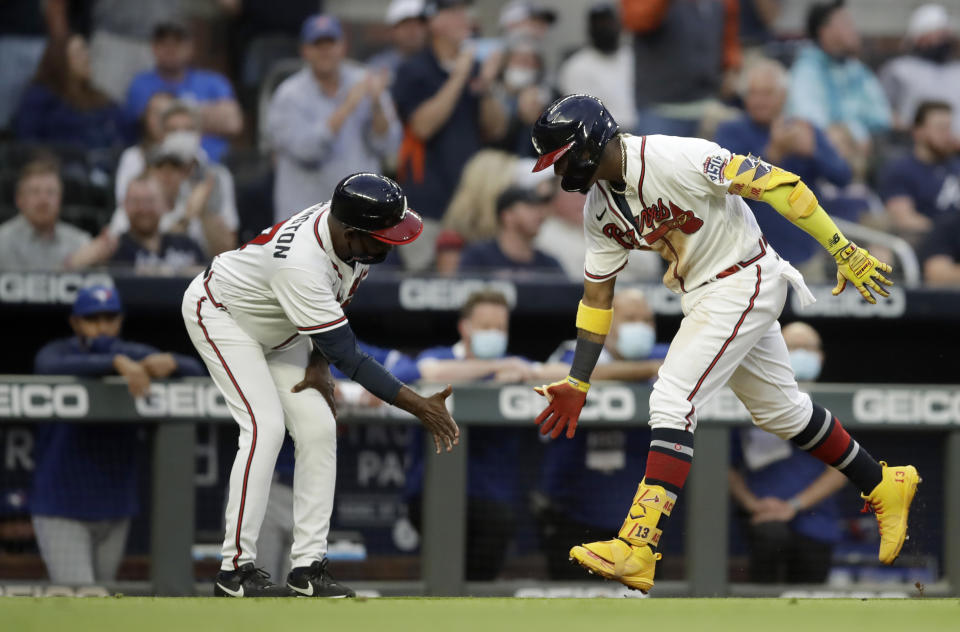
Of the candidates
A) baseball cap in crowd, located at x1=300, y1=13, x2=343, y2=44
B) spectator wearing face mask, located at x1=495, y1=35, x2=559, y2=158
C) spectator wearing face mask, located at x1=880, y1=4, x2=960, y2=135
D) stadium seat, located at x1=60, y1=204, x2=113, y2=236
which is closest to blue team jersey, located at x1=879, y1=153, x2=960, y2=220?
spectator wearing face mask, located at x1=880, y1=4, x2=960, y2=135

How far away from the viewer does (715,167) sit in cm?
448

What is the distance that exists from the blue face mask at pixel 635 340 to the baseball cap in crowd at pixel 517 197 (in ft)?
4.00

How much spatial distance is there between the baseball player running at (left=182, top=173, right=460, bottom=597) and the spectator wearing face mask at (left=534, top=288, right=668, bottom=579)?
148cm

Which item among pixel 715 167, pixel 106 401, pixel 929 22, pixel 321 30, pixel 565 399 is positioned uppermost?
pixel 929 22

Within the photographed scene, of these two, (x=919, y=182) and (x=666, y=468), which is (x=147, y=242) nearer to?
(x=666, y=468)

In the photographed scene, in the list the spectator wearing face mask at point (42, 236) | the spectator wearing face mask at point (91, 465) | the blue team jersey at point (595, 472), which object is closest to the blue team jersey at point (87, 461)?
the spectator wearing face mask at point (91, 465)

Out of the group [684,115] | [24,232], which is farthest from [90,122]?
[684,115]

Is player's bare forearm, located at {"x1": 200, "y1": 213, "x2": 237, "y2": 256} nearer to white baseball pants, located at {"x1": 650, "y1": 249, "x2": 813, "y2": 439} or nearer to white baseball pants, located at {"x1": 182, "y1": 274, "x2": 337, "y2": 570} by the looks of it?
white baseball pants, located at {"x1": 182, "y1": 274, "x2": 337, "y2": 570}

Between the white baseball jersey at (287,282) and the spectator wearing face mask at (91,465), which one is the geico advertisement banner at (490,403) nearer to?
the spectator wearing face mask at (91,465)

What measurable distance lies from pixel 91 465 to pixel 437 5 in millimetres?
3627

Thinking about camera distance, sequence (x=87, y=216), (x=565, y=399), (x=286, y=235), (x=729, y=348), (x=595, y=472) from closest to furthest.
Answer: (x=729, y=348) → (x=565, y=399) → (x=286, y=235) → (x=595, y=472) → (x=87, y=216)

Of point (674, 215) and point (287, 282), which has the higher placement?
point (674, 215)

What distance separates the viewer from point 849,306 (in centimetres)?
723

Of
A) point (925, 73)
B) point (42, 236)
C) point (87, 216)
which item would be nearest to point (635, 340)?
point (87, 216)
